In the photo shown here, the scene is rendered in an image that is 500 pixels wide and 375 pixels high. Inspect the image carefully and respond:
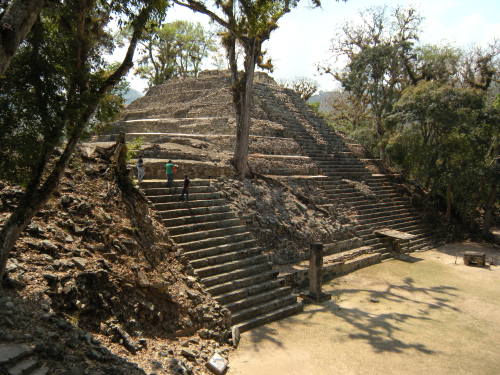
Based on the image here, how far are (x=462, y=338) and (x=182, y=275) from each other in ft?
20.2

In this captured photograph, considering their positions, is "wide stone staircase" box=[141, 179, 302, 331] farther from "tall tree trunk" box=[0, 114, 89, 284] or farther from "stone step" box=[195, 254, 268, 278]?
"tall tree trunk" box=[0, 114, 89, 284]

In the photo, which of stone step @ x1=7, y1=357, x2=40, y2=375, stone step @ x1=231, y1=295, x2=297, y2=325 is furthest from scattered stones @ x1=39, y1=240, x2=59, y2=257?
stone step @ x1=231, y1=295, x2=297, y2=325

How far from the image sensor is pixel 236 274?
862cm

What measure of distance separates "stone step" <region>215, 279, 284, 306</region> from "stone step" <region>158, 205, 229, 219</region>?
258cm

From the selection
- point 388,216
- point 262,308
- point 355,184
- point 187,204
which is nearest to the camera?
point 262,308

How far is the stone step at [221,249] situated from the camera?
8.52 meters

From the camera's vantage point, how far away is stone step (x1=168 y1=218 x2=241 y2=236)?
29.4ft

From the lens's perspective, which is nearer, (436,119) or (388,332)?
(388,332)

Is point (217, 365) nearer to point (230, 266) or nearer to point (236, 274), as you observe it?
point (236, 274)

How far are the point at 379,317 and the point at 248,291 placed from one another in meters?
3.18

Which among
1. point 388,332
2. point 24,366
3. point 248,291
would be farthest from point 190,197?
point 24,366

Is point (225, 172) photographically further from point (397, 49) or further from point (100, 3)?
point (397, 49)

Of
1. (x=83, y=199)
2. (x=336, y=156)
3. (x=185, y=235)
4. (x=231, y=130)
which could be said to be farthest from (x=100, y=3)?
(x=336, y=156)

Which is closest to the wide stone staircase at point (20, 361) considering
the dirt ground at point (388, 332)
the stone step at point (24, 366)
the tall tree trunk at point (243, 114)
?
the stone step at point (24, 366)
